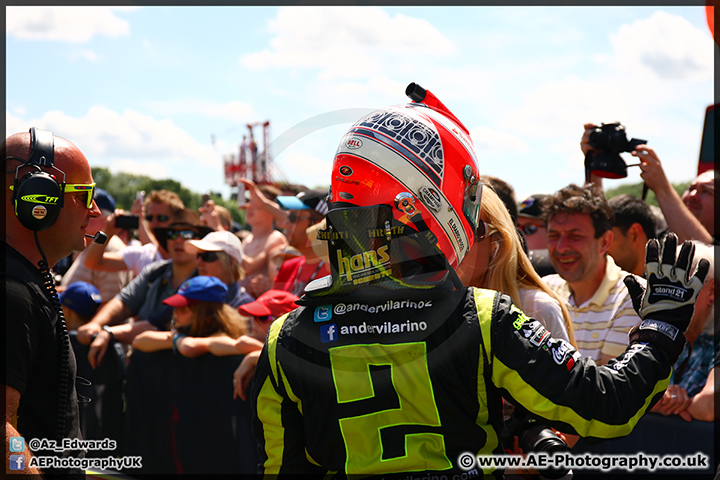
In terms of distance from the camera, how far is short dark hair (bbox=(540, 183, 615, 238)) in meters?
4.53

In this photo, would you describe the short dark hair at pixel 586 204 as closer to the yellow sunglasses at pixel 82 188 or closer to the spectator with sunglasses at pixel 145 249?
the yellow sunglasses at pixel 82 188

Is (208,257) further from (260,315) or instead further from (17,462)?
(17,462)

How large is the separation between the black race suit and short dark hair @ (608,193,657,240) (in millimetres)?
3360

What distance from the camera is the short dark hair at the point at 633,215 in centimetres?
497

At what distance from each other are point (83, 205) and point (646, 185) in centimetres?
364

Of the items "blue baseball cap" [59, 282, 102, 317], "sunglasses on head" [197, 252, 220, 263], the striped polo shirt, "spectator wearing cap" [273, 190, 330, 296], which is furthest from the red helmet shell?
"blue baseball cap" [59, 282, 102, 317]

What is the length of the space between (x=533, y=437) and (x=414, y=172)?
2.95 feet

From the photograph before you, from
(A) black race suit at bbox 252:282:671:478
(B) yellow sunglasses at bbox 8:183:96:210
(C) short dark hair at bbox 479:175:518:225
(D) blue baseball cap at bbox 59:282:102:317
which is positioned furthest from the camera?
(D) blue baseball cap at bbox 59:282:102:317

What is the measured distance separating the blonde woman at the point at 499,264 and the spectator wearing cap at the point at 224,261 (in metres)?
2.96

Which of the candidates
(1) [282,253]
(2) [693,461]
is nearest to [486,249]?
(2) [693,461]

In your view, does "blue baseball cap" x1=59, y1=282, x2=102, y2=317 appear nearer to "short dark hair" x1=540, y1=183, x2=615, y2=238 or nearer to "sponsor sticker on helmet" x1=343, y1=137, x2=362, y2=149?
"short dark hair" x1=540, y1=183, x2=615, y2=238

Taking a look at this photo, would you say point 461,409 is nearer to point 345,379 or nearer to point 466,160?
point 345,379

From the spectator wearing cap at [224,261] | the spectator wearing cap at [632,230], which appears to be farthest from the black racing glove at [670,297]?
the spectator wearing cap at [224,261]

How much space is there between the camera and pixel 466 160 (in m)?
2.22
